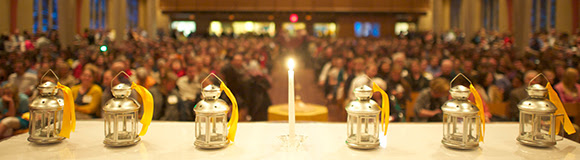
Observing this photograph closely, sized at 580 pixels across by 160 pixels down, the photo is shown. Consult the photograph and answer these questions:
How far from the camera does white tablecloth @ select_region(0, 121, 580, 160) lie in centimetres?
144

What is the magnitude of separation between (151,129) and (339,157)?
899 millimetres

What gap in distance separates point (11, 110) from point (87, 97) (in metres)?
0.69

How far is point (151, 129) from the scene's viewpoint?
188 cm

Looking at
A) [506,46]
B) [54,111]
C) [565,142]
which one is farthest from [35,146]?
[506,46]

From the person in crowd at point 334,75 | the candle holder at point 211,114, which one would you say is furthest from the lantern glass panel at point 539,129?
the person in crowd at point 334,75

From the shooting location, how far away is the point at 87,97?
4547 millimetres

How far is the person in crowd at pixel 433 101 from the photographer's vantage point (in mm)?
3926

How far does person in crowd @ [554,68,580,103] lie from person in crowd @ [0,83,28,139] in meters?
5.81

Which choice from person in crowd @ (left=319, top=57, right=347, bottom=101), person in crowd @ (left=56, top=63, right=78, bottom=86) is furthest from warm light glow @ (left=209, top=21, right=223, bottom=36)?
person in crowd @ (left=56, top=63, right=78, bottom=86)

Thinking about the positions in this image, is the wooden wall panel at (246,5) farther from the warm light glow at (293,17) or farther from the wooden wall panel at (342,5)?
the wooden wall panel at (342,5)

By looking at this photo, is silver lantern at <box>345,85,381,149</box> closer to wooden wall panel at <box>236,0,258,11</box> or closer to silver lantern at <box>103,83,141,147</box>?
silver lantern at <box>103,83,141,147</box>

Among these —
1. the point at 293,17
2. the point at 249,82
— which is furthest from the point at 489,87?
the point at 293,17

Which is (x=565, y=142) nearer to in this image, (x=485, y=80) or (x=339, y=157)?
(x=339, y=157)

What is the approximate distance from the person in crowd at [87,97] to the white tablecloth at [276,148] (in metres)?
2.94
